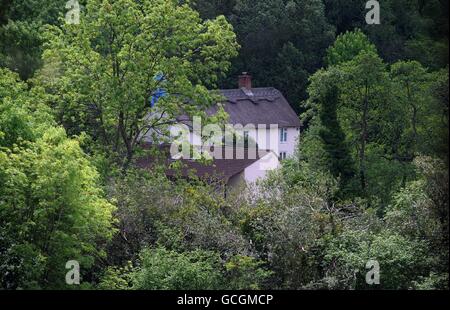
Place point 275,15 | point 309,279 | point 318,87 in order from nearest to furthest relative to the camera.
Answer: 1. point 309,279
2. point 318,87
3. point 275,15

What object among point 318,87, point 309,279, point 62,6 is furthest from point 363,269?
point 62,6

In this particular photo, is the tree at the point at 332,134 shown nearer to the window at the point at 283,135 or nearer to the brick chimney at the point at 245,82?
the window at the point at 283,135

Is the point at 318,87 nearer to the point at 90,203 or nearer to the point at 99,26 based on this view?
the point at 99,26

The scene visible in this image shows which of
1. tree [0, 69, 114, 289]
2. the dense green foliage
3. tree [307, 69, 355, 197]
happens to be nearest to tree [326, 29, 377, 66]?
the dense green foliage

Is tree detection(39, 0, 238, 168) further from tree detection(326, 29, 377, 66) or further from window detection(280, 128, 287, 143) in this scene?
tree detection(326, 29, 377, 66)

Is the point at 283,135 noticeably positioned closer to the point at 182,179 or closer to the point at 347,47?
the point at 347,47

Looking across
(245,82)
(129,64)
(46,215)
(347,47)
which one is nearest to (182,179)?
(129,64)
